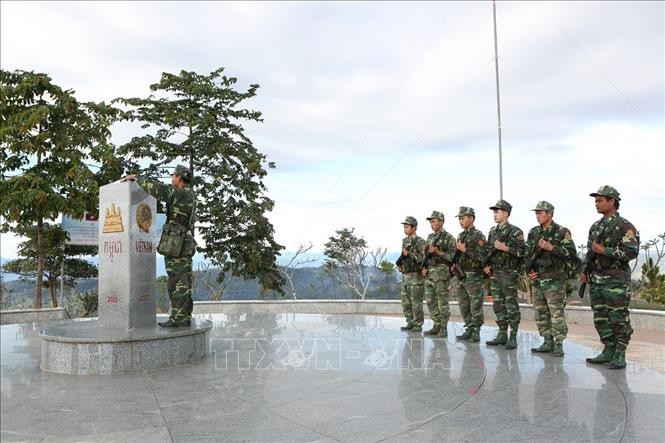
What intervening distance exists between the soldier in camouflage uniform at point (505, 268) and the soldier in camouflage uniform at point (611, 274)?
1.15 meters

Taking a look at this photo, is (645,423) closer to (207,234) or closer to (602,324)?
(602,324)

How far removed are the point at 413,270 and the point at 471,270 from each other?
47.8 inches

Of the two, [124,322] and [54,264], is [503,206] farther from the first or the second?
[54,264]

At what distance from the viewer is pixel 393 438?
3.40 meters

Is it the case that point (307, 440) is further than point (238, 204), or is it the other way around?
point (238, 204)

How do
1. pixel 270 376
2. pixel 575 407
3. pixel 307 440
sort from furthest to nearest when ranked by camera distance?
pixel 270 376, pixel 575 407, pixel 307 440

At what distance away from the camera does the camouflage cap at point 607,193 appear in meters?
5.65

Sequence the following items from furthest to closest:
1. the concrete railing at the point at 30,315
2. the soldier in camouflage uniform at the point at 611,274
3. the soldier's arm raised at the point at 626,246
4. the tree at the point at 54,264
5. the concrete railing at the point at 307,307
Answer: the tree at the point at 54,264, the concrete railing at the point at 307,307, the concrete railing at the point at 30,315, the soldier in camouflage uniform at the point at 611,274, the soldier's arm raised at the point at 626,246

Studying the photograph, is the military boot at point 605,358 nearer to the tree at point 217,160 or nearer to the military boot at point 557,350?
the military boot at point 557,350

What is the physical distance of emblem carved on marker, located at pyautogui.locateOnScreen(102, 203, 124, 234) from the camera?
20.0 ft

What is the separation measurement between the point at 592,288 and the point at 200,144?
44.9ft

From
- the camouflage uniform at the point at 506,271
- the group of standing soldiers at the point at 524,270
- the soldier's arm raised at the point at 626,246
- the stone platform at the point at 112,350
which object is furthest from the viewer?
the camouflage uniform at the point at 506,271

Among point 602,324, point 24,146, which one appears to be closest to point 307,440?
point 602,324

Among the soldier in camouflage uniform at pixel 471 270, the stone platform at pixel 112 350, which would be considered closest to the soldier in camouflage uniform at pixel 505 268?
the soldier in camouflage uniform at pixel 471 270
